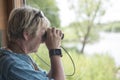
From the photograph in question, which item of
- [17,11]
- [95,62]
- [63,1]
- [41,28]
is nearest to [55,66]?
[41,28]

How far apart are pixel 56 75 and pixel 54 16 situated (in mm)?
783

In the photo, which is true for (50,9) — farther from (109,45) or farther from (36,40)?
(36,40)

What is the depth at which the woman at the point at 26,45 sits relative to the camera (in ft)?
4.19

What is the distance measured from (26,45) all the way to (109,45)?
0.68 metres

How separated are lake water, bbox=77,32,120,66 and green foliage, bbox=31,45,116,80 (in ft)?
0.11

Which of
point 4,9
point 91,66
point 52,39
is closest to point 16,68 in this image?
point 52,39

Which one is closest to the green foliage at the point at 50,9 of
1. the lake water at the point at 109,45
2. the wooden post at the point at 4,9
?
the wooden post at the point at 4,9

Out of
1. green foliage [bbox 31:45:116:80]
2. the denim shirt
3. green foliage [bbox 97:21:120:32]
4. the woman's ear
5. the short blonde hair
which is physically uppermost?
the short blonde hair

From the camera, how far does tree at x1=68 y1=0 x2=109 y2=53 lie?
6.10ft

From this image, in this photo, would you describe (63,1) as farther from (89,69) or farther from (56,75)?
(56,75)

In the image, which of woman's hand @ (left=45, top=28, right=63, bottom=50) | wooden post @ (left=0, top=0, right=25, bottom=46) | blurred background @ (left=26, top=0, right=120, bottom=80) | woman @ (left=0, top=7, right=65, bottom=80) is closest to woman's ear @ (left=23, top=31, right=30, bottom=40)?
woman @ (left=0, top=7, right=65, bottom=80)

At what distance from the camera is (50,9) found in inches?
82.4

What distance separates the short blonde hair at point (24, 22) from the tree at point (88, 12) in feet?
2.01

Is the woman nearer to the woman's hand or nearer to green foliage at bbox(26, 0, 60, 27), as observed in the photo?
the woman's hand
